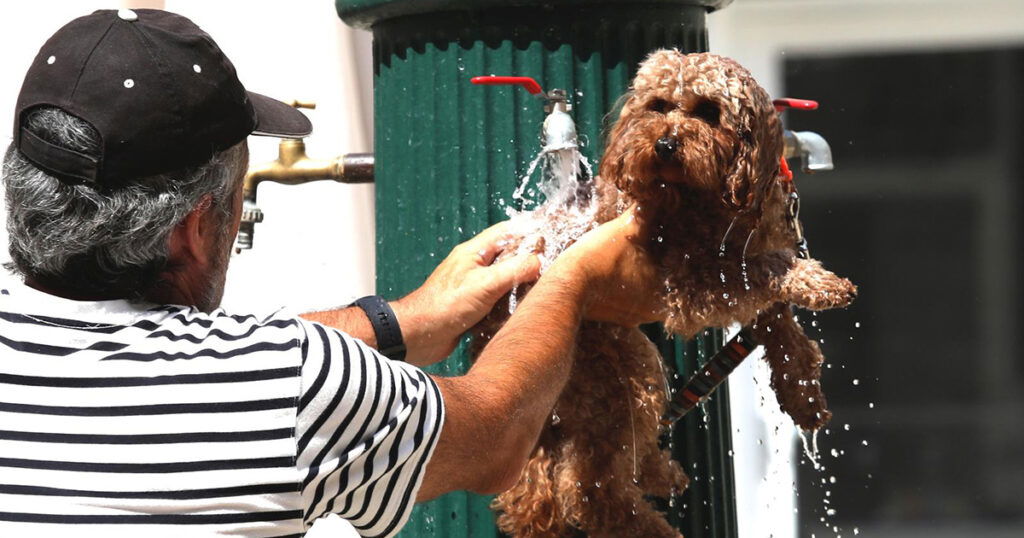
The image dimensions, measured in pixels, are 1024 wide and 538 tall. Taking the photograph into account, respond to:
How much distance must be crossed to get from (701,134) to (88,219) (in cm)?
80

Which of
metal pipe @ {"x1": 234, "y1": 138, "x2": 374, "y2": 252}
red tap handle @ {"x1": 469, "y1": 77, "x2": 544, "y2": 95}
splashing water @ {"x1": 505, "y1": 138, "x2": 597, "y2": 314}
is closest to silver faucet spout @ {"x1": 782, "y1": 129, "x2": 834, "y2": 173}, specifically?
splashing water @ {"x1": 505, "y1": 138, "x2": 597, "y2": 314}

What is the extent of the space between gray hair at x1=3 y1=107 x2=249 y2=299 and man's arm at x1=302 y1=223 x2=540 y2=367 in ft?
2.17

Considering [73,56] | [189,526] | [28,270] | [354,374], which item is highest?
[73,56]

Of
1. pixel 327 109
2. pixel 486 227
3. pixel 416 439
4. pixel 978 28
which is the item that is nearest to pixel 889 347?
pixel 978 28

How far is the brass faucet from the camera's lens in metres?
2.51

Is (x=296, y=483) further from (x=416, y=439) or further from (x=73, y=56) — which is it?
(x=73, y=56)

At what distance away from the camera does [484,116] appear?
2156 mm

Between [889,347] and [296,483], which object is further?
[889,347]

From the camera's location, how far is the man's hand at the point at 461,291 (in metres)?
2.11

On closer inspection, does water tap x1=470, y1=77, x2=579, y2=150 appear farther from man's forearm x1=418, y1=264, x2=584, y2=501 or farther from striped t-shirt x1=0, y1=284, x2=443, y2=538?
striped t-shirt x1=0, y1=284, x2=443, y2=538

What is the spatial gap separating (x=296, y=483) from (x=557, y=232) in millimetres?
776

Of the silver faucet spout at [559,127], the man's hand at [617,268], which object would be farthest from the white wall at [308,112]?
the man's hand at [617,268]

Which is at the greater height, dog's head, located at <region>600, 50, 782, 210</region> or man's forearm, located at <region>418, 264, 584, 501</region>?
dog's head, located at <region>600, 50, 782, 210</region>

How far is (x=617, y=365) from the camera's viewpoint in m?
2.02
